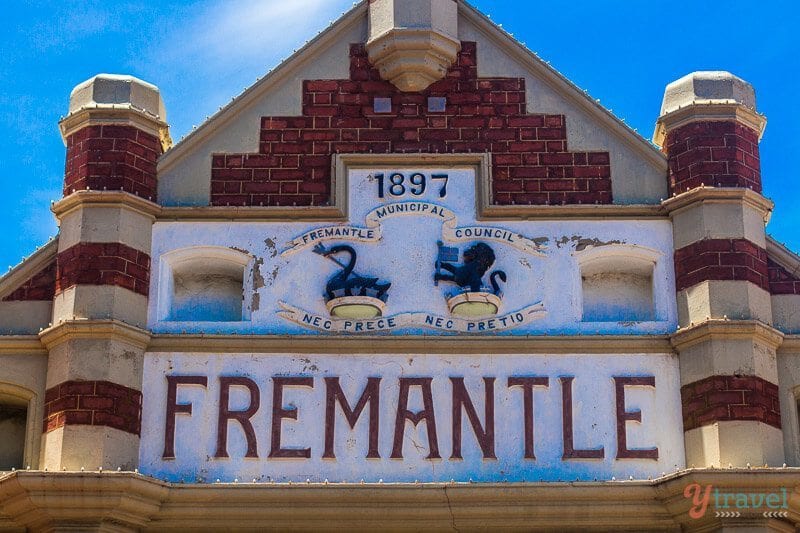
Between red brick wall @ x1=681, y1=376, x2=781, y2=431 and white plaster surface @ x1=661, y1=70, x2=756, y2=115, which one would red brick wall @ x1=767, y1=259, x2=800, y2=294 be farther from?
white plaster surface @ x1=661, y1=70, x2=756, y2=115

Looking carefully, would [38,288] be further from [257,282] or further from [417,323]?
[417,323]

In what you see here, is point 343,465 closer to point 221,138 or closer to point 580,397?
point 580,397

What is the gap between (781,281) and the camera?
2186 cm

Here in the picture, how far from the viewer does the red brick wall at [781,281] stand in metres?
21.8

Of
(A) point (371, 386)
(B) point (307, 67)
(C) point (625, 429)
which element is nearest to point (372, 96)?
(B) point (307, 67)

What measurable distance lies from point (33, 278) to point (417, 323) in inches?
190

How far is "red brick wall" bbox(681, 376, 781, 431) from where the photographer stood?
20594mm

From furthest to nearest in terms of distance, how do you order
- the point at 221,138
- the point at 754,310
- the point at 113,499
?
1. the point at 221,138
2. the point at 754,310
3. the point at 113,499

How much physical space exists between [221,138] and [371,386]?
4.01 meters

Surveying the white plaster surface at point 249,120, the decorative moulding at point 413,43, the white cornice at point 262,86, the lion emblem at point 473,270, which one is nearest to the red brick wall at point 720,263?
the lion emblem at point 473,270

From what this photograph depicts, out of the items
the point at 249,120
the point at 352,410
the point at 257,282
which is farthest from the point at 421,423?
the point at 249,120

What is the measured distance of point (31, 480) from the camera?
783 inches

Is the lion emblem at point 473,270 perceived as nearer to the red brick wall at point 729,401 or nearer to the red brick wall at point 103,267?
the red brick wall at point 729,401

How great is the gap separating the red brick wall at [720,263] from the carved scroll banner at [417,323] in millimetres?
1912
